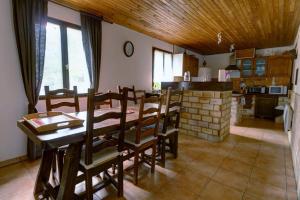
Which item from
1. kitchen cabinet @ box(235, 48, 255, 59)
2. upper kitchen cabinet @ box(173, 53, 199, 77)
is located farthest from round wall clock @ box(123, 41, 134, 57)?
kitchen cabinet @ box(235, 48, 255, 59)

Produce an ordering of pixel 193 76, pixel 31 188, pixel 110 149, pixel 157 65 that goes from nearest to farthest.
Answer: pixel 110 149
pixel 31 188
pixel 157 65
pixel 193 76

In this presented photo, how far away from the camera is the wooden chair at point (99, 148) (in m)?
1.43

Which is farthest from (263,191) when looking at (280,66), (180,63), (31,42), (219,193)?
(280,66)

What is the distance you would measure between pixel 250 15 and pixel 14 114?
422cm

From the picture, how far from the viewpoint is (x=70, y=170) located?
147 centimetres

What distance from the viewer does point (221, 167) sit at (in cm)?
241

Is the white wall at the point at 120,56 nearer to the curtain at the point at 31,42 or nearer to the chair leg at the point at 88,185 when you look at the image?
the curtain at the point at 31,42

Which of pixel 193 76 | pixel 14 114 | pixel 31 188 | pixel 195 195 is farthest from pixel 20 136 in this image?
pixel 193 76

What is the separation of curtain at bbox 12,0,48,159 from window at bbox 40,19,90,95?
0.71ft

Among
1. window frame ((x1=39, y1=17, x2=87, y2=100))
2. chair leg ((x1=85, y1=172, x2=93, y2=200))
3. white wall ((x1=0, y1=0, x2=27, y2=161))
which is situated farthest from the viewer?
window frame ((x1=39, y1=17, x2=87, y2=100))

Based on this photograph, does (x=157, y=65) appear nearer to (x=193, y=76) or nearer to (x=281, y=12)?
(x=193, y=76)

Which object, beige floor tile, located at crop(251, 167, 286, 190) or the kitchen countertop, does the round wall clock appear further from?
Answer: beige floor tile, located at crop(251, 167, 286, 190)

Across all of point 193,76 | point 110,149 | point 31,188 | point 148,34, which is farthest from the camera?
point 193,76

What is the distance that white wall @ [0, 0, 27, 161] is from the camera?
7.39 feet
